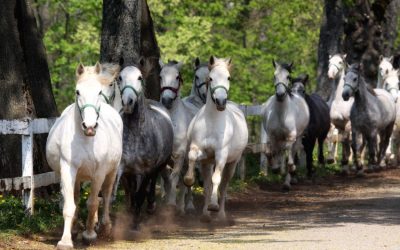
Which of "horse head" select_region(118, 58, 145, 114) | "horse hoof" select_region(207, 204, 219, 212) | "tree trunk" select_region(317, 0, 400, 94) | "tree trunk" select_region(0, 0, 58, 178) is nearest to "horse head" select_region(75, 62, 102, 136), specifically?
"horse head" select_region(118, 58, 145, 114)

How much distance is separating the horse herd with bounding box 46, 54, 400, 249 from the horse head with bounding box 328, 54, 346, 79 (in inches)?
106

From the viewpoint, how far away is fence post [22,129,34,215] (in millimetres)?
13359

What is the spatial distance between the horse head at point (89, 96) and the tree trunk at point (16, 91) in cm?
469

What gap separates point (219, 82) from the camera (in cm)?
1464

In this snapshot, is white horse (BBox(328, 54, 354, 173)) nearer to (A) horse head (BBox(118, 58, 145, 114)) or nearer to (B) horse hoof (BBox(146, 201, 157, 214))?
(B) horse hoof (BBox(146, 201, 157, 214))

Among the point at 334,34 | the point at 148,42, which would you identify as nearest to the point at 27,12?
the point at 148,42

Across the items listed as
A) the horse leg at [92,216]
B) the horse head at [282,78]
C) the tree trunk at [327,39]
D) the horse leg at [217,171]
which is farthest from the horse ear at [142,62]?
the tree trunk at [327,39]

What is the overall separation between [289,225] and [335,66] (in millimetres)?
12854

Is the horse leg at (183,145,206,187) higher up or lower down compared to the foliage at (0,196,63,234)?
higher up

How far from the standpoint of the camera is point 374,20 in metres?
30.3

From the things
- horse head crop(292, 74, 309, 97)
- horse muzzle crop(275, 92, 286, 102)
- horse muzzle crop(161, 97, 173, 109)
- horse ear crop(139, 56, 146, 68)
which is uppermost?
horse head crop(292, 74, 309, 97)

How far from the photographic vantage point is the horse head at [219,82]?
14.4 meters

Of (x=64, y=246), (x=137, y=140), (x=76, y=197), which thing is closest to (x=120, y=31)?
(x=137, y=140)

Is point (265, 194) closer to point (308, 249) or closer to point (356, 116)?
point (356, 116)
